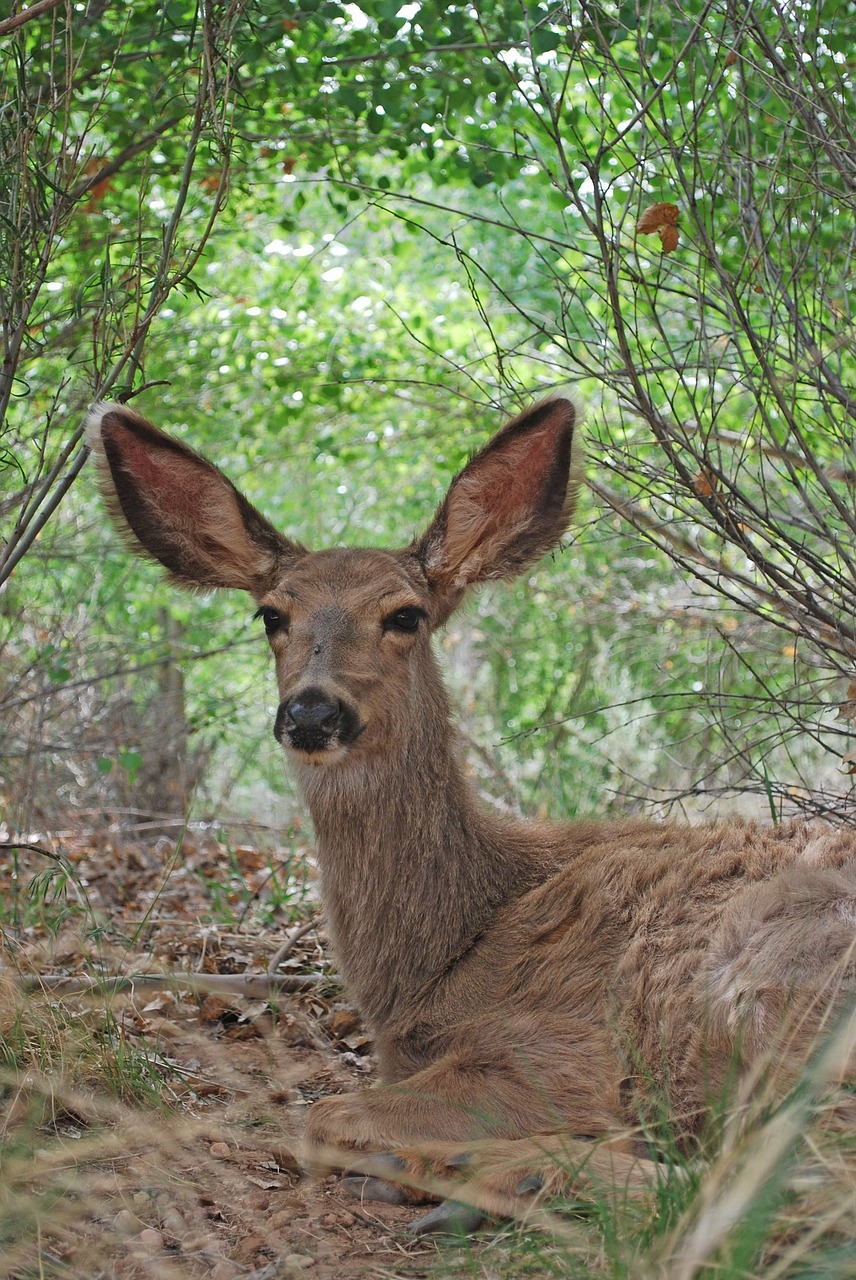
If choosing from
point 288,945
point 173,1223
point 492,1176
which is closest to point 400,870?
point 492,1176

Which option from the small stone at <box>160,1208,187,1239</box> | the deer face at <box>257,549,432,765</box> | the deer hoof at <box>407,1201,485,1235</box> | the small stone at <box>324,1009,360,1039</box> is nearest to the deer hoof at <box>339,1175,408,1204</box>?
the deer hoof at <box>407,1201,485,1235</box>

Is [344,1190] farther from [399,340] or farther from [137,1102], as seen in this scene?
[399,340]

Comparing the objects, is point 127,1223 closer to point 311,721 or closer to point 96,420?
point 311,721

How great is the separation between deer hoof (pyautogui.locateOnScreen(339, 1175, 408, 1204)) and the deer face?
1.33 metres

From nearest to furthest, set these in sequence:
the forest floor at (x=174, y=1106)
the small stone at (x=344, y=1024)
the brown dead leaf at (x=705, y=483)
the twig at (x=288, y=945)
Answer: the forest floor at (x=174, y=1106)
the brown dead leaf at (x=705, y=483)
the small stone at (x=344, y=1024)
the twig at (x=288, y=945)

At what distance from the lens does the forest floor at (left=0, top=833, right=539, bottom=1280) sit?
3248mm

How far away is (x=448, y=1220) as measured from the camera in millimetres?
3521

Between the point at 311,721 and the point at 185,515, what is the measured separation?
53.4 inches

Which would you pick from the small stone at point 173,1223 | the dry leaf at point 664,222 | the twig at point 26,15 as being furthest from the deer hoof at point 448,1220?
the twig at point 26,15

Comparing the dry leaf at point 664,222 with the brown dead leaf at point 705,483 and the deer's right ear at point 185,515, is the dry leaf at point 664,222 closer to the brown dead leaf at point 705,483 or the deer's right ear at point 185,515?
the brown dead leaf at point 705,483

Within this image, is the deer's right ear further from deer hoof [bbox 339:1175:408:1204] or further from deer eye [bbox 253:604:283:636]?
deer hoof [bbox 339:1175:408:1204]

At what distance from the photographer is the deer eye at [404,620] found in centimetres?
486

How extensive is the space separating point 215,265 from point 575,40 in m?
7.48

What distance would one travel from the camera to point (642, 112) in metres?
4.37
